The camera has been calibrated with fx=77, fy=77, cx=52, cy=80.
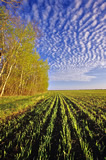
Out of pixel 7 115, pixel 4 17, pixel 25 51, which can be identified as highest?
pixel 25 51

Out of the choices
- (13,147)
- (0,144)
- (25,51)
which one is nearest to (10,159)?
(13,147)

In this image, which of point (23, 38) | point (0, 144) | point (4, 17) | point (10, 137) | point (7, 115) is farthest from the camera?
point (23, 38)

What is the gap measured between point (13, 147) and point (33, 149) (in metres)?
0.75

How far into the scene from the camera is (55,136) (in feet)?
12.0

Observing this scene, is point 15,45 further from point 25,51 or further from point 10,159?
point 10,159

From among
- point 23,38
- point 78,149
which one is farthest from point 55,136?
point 23,38

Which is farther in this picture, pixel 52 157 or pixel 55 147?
pixel 55 147

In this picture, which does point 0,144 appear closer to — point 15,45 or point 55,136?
point 55,136

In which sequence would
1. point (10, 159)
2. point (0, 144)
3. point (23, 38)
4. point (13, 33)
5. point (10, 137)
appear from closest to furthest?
point (10, 159) → point (0, 144) → point (10, 137) → point (13, 33) → point (23, 38)

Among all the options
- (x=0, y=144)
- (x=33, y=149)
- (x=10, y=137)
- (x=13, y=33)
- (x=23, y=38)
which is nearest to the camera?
(x=33, y=149)

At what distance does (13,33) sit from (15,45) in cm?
183

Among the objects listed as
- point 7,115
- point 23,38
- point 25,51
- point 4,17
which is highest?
point 23,38

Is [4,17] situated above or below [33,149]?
above

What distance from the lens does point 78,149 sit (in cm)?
286
